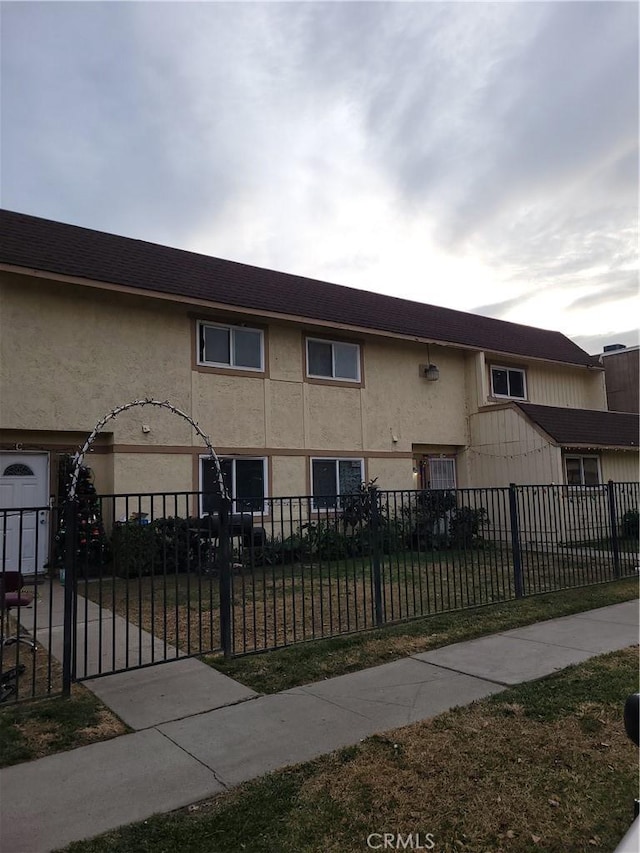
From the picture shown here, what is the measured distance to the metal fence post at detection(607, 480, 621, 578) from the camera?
1048cm

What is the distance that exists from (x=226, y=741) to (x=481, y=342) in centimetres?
1609

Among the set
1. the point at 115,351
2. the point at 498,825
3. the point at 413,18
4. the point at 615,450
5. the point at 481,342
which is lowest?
the point at 498,825

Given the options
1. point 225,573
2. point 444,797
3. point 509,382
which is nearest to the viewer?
point 444,797

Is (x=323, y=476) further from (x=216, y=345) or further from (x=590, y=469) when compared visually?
(x=590, y=469)

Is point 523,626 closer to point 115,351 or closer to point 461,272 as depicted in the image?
point 115,351

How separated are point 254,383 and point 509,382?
9.46 meters

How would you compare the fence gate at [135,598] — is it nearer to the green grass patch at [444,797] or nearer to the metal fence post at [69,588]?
the metal fence post at [69,588]

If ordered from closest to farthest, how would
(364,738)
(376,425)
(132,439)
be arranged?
1. (364,738)
2. (132,439)
3. (376,425)

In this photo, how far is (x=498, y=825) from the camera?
319 cm

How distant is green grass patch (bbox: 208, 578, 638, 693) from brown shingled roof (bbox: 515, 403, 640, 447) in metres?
7.73

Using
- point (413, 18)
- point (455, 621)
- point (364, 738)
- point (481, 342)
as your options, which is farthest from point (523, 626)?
point (481, 342)

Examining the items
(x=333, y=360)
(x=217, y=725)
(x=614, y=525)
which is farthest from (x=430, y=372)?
(x=217, y=725)

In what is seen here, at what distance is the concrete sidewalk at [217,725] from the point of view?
345 centimetres

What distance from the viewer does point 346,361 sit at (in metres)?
16.1
